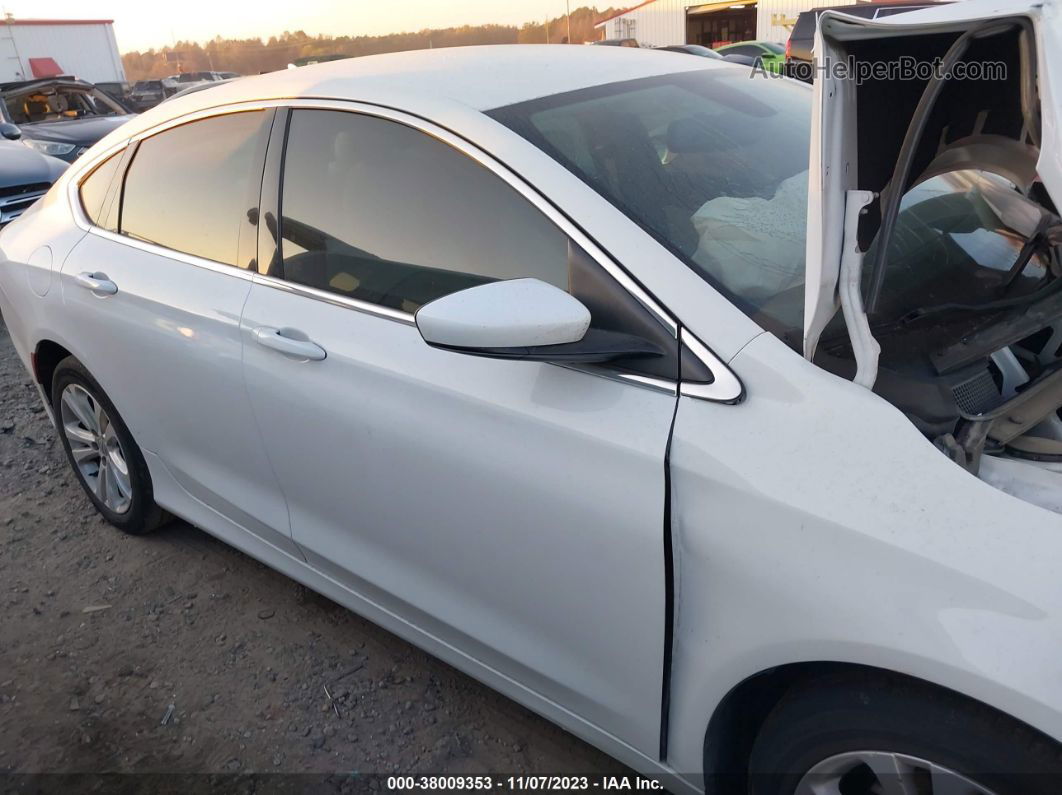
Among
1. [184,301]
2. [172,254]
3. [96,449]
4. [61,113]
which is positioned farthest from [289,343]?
[61,113]

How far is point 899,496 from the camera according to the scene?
4.32 feet

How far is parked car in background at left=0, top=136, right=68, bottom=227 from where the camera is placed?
22.8 ft

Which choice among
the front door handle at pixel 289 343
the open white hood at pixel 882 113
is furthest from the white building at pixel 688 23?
the open white hood at pixel 882 113

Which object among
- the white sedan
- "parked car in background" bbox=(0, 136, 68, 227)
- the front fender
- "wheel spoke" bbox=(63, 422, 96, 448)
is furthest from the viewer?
"parked car in background" bbox=(0, 136, 68, 227)

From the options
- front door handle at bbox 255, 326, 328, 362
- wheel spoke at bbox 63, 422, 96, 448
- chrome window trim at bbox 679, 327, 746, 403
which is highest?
chrome window trim at bbox 679, 327, 746, 403

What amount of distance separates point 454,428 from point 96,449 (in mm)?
2029

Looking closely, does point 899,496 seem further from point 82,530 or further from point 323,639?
point 82,530

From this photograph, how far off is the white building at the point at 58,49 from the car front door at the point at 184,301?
24.8 m

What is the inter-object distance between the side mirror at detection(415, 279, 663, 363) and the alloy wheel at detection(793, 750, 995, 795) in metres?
0.74

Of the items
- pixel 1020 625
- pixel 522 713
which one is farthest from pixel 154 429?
pixel 1020 625

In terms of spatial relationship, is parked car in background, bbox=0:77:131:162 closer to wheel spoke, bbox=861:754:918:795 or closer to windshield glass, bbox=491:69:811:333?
windshield glass, bbox=491:69:811:333

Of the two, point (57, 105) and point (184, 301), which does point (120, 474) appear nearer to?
point (184, 301)

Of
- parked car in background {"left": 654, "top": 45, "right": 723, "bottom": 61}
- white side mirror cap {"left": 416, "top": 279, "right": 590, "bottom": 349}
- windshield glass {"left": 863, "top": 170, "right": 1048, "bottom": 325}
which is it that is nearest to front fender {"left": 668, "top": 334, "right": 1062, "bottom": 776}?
white side mirror cap {"left": 416, "top": 279, "right": 590, "bottom": 349}

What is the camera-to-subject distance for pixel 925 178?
5.61 feet
